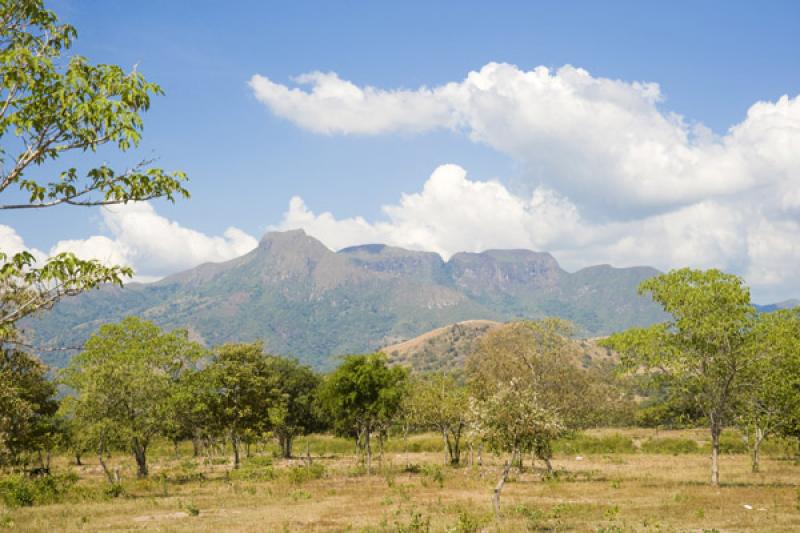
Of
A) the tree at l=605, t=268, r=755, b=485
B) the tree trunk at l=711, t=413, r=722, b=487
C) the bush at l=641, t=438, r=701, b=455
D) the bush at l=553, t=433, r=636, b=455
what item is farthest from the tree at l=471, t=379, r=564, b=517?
the bush at l=641, t=438, r=701, b=455

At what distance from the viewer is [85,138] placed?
10977 millimetres

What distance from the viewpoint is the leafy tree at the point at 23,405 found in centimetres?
3878

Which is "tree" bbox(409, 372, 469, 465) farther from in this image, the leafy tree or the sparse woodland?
the leafy tree

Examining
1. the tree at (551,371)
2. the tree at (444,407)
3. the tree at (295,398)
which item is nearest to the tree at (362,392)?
the tree at (444,407)

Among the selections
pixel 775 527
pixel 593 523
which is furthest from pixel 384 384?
pixel 775 527

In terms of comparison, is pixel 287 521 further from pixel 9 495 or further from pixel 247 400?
pixel 247 400

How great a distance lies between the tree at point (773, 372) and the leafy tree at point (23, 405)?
47.4 metres

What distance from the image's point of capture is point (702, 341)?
37062 millimetres

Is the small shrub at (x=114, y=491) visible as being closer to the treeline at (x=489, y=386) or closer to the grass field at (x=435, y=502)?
the grass field at (x=435, y=502)

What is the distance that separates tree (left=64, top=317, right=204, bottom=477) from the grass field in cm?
457

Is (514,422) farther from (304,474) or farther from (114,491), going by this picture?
(114,491)

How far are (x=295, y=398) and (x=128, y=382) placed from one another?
38195 mm

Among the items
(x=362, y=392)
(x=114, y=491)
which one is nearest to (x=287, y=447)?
(x=362, y=392)

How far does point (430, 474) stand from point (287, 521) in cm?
2409
